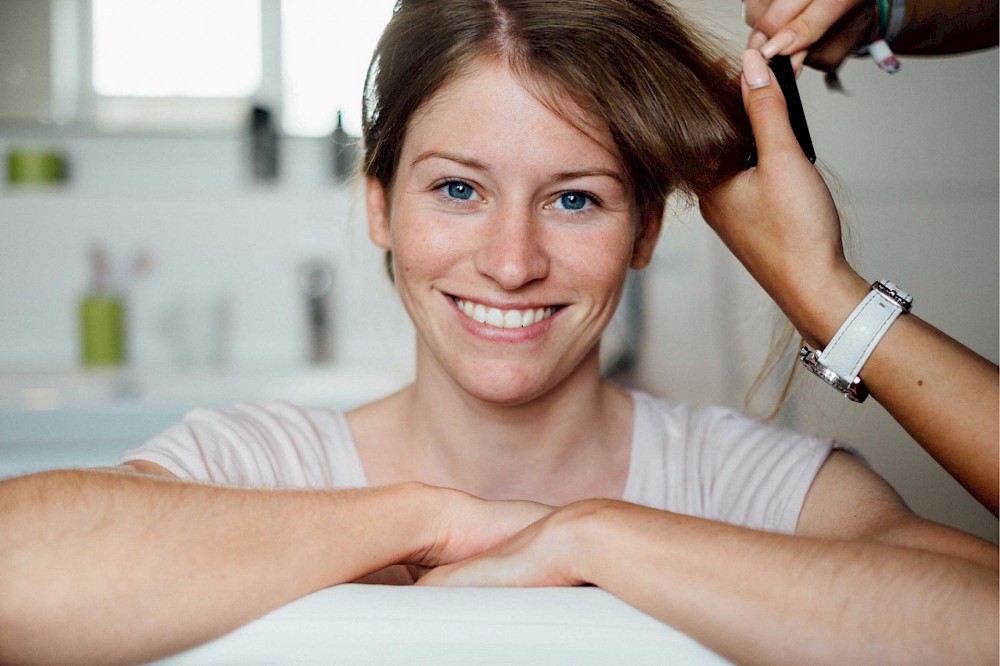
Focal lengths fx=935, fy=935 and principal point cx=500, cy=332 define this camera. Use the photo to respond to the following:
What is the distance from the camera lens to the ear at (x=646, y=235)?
127 centimetres

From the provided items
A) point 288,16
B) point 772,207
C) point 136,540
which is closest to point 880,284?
point 772,207

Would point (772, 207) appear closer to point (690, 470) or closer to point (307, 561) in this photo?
point (690, 470)

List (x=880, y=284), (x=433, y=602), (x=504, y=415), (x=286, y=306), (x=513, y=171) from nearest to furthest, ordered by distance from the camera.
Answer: (x=433, y=602) < (x=880, y=284) < (x=513, y=171) < (x=504, y=415) < (x=286, y=306)

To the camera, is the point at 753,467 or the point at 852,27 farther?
the point at 753,467

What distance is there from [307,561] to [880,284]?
62cm

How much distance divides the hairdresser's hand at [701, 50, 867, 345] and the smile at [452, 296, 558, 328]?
0.85ft

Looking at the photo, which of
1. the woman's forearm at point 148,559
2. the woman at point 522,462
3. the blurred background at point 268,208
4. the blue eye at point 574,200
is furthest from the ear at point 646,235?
the blurred background at point 268,208

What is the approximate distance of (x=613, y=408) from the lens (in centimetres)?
139

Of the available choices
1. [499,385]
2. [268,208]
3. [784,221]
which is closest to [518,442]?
[499,385]

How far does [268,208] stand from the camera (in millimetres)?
2500

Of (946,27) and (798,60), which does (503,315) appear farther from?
(946,27)

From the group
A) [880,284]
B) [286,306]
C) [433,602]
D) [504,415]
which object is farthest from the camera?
[286,306]

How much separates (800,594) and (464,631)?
28cm

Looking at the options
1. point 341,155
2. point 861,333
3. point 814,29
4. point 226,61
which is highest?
point 226,61
